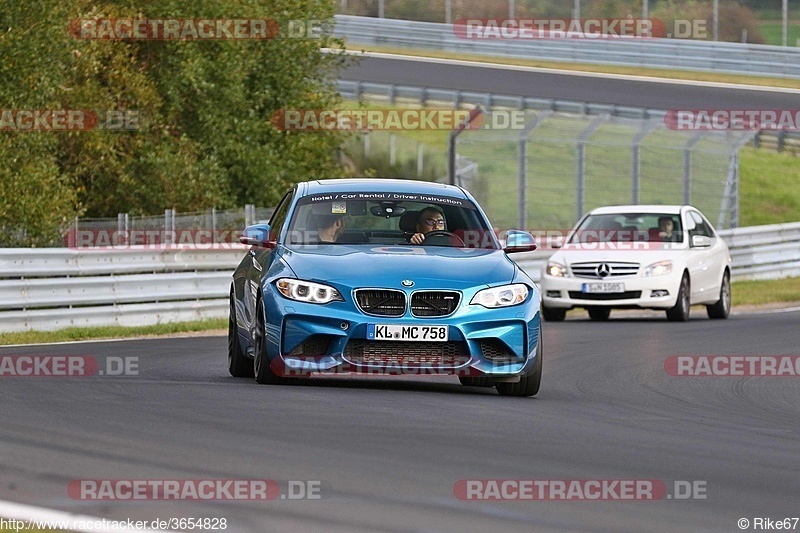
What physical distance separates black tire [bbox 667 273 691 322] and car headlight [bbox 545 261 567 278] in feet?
4.77

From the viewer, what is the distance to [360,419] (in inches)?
358

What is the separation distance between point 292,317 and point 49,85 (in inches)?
650

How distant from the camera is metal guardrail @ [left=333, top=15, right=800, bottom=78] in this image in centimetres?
4488

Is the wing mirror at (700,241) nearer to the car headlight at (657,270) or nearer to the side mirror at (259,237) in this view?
the car headlight at (657,270)

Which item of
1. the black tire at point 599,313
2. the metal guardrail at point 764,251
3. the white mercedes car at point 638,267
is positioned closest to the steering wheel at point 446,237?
the white mercedes car at point 638,267

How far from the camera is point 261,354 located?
11.0m

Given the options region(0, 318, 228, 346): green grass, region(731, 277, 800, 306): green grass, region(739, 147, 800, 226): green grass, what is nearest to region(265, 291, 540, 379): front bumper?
region(0, 318, 228, 346): green grass

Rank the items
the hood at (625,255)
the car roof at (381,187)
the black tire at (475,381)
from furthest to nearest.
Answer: the hood at (625,255)
the car roof at (381,187)
the black tire at (475,381)

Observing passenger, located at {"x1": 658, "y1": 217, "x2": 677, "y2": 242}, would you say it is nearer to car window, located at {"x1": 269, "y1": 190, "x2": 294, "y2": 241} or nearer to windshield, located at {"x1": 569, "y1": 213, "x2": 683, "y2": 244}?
windshield, located at {"x1": 569, "y1": 213, "x2": 683, "y2": 244}

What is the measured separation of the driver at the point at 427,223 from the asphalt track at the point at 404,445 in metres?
1.05

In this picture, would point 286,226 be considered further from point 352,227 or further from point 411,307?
point 411,307

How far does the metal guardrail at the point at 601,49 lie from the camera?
44.9 meters

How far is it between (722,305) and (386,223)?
463 inches

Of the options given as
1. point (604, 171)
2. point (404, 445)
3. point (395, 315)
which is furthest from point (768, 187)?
point (404, 445)
